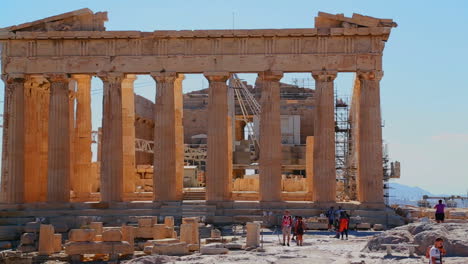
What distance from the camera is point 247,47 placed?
50.5 metres

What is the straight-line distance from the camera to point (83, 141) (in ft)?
180

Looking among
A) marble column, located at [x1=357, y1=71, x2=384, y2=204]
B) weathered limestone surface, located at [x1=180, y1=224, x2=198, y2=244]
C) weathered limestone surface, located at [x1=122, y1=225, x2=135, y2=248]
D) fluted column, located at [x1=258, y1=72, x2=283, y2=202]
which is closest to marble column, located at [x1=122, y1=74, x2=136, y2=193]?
fluted column, located at [x1=258, y1=72, x2=283, y2=202]

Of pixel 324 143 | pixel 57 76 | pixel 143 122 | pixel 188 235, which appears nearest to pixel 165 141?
pixel 57 76

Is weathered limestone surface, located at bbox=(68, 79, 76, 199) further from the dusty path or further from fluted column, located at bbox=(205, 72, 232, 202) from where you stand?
the dusty path

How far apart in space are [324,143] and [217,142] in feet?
21.0

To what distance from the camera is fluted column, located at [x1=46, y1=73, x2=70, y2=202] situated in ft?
168

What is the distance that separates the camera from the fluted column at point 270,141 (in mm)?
50062

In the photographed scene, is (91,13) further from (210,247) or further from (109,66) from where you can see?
(210,247)

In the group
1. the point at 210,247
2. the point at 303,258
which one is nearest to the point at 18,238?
the point at 210,247

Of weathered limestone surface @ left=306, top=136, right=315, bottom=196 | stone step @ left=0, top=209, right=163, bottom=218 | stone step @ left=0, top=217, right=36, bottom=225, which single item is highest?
weathered limestone surface @ left=306, top=136, right=315, bottom=196

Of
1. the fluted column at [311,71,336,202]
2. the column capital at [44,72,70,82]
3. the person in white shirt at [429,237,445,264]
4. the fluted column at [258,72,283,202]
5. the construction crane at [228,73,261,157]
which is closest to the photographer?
the person in white shirt at [429,237,445,264]

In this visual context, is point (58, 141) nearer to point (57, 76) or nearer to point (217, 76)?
point (57, 76)

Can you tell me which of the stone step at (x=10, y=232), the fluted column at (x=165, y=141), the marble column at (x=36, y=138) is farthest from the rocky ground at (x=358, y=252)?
the marble column at (x=36, y=138)

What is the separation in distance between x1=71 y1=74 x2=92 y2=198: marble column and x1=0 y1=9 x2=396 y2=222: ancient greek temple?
222cm
